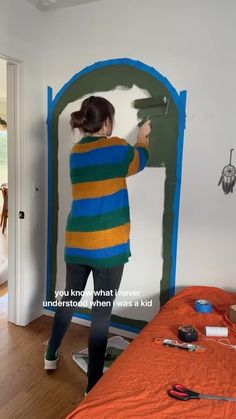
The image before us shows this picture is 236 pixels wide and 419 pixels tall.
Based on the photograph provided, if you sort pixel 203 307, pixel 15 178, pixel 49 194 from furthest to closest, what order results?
1. pixel 49 194
2. pixel 15 178
3. pixel 203 307

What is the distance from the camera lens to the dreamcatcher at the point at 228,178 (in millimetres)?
1866

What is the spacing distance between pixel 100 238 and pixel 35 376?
88cm

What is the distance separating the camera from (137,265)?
219cm

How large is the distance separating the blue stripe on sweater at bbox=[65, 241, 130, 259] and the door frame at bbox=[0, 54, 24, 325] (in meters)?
0.83

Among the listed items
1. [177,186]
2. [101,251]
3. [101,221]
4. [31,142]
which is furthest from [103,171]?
[31,142]

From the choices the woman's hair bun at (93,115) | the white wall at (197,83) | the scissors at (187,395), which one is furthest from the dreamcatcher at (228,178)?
the scissors at (187,395)

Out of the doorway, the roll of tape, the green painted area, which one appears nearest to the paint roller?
the green painted area

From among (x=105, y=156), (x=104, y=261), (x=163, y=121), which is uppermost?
(x=163, y=121)

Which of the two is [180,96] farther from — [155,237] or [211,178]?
[155,237]

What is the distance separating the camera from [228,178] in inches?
74.0

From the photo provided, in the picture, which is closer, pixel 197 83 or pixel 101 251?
pixel 101 251

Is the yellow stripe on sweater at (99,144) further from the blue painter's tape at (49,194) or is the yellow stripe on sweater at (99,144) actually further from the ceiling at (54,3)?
the ceiling at (54,3)

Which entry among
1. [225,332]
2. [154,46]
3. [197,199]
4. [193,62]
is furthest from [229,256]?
[154,46]

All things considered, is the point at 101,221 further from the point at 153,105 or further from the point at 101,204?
the point at 153,105
